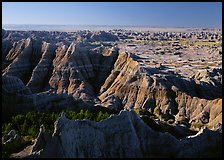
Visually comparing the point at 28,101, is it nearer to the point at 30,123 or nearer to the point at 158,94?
the point at 30,123

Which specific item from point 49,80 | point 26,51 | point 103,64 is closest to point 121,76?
point 103,64

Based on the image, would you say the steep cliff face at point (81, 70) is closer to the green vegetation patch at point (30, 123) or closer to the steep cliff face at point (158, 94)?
the steep cliff face at point (158, 94)

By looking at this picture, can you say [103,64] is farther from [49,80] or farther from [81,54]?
[49,80]

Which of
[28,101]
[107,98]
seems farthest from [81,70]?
[28,101]

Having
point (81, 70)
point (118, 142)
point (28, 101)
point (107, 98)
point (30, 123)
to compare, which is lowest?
point (118, 142)

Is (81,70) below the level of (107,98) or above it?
above

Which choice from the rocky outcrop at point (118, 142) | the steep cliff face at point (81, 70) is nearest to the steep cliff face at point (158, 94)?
the steep cliff face at point (81, 70)

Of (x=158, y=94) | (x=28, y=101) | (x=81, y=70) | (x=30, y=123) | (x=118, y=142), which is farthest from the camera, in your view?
(x=81, y=70)

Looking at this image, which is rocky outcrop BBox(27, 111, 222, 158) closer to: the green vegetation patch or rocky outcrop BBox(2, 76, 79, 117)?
the green vegetation patch
